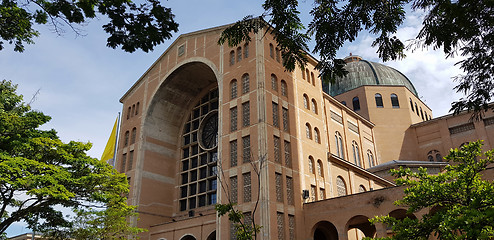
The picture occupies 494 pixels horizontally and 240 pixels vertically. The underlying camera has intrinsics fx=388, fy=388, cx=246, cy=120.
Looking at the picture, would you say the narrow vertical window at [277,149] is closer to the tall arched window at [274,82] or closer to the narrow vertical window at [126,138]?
the tall arched window at [274,82]

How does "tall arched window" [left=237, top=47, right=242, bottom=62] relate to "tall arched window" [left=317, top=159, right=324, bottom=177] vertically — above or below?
above

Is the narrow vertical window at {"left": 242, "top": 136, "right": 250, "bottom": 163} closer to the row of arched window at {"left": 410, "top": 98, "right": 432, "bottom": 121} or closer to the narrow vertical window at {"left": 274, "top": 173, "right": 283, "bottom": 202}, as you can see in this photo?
the narrow vertical window at {"left": 274, "top": 173, "right": 283, "bottom": 202}

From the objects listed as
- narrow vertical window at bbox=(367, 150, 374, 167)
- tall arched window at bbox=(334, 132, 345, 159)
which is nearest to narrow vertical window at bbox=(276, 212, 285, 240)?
tall arched window at bbox=(334, 132, 345, 159)

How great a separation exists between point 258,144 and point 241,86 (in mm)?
5215

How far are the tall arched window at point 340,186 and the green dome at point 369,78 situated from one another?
2013cm

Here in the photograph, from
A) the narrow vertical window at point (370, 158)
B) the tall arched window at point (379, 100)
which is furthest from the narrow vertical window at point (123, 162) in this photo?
the tall arched window at point (379, 100)

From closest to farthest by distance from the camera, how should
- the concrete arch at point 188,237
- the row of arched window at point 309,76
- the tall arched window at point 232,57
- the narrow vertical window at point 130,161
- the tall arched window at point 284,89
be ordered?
1. the concrete arch at point 188,237
2. the tall arched window at point 284,89
3. the tall arched window at point 232,57
4. the row of arched window at point 309,76
5. the narrow vertical window at point 130,161

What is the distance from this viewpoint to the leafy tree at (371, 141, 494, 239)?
9250mm

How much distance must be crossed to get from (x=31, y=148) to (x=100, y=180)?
3.56 metres

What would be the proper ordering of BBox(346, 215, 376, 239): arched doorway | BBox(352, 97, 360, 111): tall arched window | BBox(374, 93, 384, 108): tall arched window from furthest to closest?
BBox(352, 97, 360, 111): tall arched window, BBox(374, 93, 384, 108): tall arched window, BBox(346, 215, 376, 239): arched doorway

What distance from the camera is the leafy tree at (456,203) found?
9.25m

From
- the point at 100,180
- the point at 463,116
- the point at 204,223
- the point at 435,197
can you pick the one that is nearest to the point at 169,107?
the point at 204,223

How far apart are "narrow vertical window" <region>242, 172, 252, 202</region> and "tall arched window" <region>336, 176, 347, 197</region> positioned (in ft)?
28.3

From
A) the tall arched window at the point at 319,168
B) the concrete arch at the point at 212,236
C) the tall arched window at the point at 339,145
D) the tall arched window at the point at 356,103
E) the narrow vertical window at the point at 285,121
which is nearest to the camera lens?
the concrete arch at the point at 212,236
